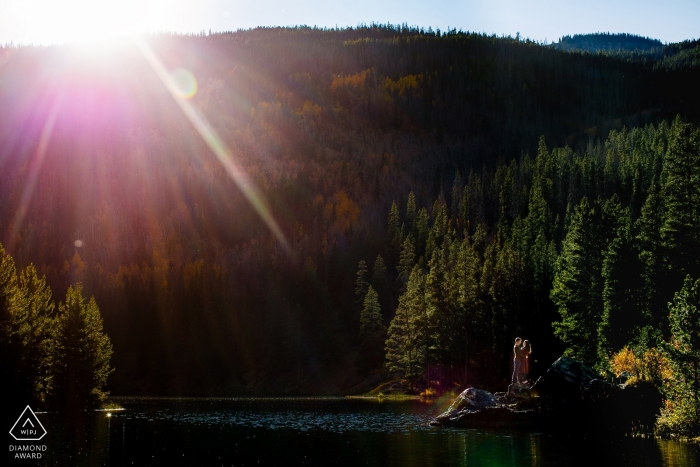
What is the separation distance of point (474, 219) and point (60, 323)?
12986 centimetres

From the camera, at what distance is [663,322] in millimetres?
69312

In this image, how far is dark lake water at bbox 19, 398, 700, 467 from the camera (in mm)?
41438

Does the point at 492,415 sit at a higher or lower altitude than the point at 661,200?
lower

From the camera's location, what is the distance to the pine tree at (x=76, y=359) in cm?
8331

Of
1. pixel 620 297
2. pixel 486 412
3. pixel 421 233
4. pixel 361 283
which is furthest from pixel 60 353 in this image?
pixel 421 233

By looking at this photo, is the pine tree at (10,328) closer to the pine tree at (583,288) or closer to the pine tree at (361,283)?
the pine tree at (583,288)

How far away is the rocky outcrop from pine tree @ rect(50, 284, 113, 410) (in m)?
40.9

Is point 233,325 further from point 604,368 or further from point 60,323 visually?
point 604,368

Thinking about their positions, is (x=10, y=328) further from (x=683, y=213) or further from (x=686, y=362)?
(x=683, y=213)

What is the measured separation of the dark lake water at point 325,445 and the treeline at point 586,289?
29.7 feet

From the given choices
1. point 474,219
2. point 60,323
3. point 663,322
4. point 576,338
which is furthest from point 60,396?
point 474,219

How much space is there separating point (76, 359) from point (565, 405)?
51531 mm

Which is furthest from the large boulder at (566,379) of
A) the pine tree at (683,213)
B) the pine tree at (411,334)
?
the pine tree at (411,334)

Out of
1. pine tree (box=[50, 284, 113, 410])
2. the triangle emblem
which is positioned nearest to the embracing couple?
the triangle emblem
